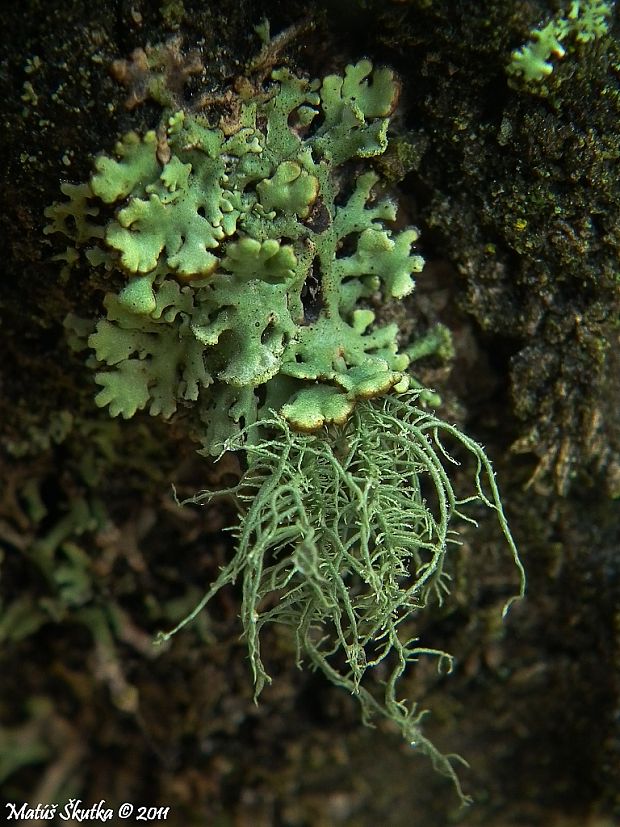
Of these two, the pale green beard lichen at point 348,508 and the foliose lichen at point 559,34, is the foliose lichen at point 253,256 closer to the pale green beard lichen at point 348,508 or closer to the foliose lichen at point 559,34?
the pale green beard lichen at point 348,508

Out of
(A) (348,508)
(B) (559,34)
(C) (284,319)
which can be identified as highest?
(B) (559,34)

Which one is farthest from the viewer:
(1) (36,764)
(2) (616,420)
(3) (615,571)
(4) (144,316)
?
(1) (36,764)

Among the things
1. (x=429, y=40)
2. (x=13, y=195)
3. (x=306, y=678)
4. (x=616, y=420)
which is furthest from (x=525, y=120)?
(x=306, y=678)

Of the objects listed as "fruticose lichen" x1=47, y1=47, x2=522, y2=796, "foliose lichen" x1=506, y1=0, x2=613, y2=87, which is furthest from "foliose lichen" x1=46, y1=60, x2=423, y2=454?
"foliose lichen" x1=506, y1=0, x2=613, y2=87

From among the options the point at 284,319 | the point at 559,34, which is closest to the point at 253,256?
the point at 284,319

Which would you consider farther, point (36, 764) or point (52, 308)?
point (36, 764)

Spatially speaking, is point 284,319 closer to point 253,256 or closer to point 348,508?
point 253,256

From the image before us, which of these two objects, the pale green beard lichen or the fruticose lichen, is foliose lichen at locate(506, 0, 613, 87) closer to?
the fruticose lichen

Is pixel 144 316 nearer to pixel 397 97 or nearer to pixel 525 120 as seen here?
pixel 397 97
